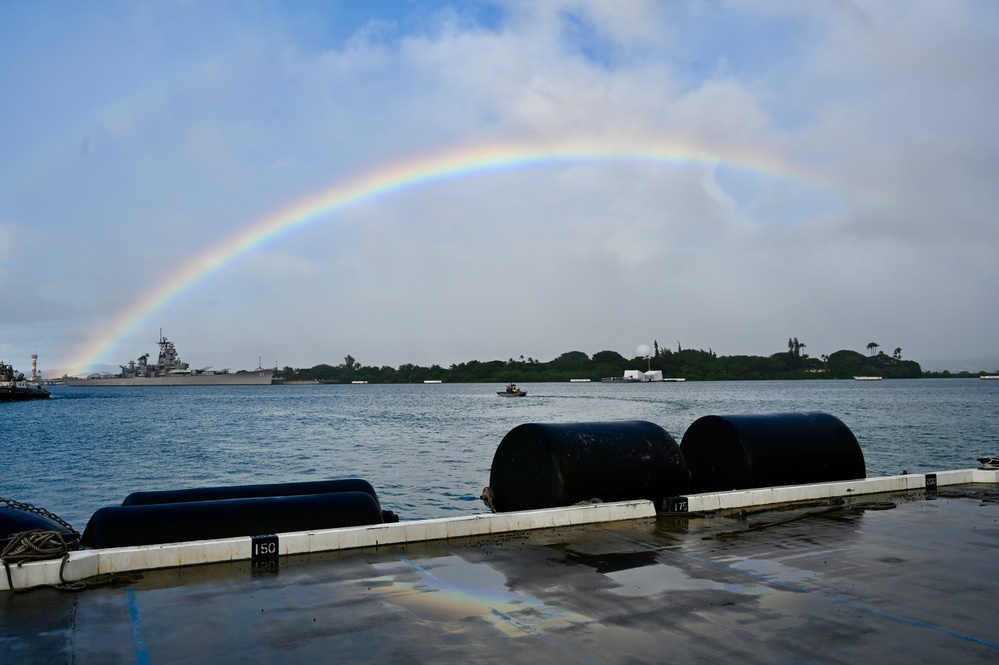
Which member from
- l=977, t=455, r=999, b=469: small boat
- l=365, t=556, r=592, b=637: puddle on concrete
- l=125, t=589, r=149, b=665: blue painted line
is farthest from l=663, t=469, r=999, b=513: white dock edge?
l=125, t=589, r=149, b=665: blue painted line

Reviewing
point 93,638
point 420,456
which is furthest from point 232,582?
point 420,456

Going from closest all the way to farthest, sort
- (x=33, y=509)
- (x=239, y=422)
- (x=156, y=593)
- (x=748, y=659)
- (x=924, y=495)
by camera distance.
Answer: (x=748, y=659)
(x=156, y=593)
(x=33, y=509)
(x=924, y=495)
(x=239, y=422)

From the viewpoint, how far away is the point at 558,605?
6.67 meters

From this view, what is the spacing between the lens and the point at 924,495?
43.2 ft

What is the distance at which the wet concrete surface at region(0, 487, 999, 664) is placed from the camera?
554 centimetres

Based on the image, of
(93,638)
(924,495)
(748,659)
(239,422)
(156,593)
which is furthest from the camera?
(239,422)

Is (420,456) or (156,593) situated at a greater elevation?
(156,593)

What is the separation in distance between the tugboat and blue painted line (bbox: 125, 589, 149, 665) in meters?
166

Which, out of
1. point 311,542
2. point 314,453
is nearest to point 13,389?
point 314,453

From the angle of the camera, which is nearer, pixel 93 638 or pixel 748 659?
pixel 748 659

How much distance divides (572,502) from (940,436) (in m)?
53.8

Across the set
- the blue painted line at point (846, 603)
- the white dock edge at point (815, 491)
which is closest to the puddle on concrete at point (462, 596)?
the blue painted line at point (846, 603)

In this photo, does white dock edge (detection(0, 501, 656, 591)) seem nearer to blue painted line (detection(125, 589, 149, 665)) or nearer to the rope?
the rope

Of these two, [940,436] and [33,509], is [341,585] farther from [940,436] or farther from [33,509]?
[940,436]
